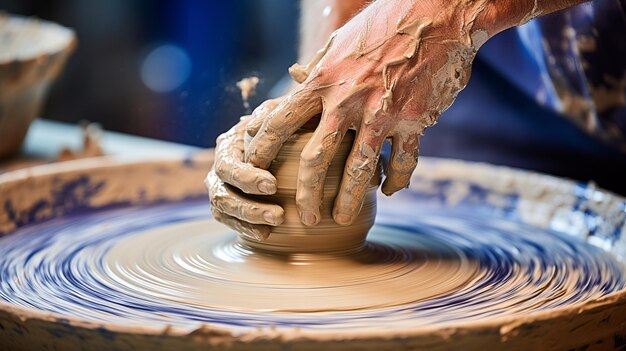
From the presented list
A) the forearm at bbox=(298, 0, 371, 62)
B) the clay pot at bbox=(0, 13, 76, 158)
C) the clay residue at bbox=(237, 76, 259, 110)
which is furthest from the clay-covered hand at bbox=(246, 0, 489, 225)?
the clay pot at bbox=(0, 13, 76, 158)

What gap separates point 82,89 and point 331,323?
5330 mm

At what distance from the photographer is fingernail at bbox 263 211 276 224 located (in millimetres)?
1361

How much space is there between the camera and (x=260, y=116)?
55.0 inches

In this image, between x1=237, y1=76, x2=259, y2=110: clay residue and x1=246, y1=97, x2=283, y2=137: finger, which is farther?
x1=237, y1=76, x2=259, y2=110: clay residue

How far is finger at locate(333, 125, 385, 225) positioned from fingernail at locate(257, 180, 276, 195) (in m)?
0.11

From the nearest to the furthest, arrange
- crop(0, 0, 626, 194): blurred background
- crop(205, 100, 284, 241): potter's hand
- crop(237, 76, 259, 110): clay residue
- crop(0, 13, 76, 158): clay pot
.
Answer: crop(205, 100, 284, 241): potter's hand → crop(237, 76, 259, 110): clay residue → crop(0, 0, 626, 194): blurred background → crop(0, 13, 76, 158): clay pot

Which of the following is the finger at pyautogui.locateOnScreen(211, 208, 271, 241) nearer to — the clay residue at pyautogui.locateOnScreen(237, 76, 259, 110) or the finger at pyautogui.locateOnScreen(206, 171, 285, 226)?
the finger at pyautogui.locateOnScreen(206, 171, 285, 226)

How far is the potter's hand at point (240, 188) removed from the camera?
4.43 ft

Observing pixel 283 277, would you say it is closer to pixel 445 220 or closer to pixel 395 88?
pixel 395 88

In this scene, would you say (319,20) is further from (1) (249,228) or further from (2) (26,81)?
(2) (26,81)

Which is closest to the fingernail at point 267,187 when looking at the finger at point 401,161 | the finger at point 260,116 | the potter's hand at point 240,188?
the potter's hand at point 240,188

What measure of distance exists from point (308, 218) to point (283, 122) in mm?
166

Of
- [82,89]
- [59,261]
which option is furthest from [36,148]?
[82,89]

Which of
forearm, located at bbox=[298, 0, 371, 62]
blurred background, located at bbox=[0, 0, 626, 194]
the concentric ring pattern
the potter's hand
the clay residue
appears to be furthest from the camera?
forearm, located at bbox=[298, 0, 371, 62]
